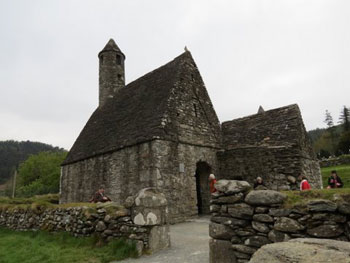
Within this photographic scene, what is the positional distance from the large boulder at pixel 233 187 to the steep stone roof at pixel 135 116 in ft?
21.7

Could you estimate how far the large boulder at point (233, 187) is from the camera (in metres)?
4.65

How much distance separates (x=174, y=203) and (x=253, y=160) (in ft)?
15.3

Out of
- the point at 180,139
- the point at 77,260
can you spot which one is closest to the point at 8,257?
the point at 77,260

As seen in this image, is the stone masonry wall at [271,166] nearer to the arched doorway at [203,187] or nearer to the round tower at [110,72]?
the arched doorway at [203,187]

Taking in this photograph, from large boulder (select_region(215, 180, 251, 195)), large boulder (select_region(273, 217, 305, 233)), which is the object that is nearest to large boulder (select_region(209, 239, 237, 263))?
large boulder (select_region(215, 180, 251, 195))

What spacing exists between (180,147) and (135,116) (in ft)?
11.2

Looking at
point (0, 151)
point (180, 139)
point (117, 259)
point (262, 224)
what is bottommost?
point (117, 259)

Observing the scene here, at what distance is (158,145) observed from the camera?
37.1 feet

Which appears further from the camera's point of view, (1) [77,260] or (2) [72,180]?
(2) [72,180]

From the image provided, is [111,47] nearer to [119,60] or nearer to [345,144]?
[119,60]

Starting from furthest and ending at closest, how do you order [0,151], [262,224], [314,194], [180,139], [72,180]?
[0,151] → [72,180] → [180,139] → [262,224] → [314,194]

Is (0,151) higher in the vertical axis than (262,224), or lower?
higher

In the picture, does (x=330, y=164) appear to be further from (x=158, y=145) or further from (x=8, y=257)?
(x=8, y=257)

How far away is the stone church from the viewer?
38.1 ft
